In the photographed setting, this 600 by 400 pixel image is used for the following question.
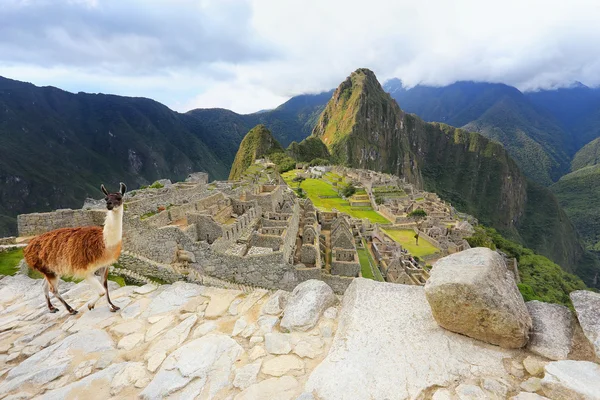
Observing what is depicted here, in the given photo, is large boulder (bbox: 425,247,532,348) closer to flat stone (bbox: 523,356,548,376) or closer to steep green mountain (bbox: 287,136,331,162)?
flat stone (bbox: 523,356,548,376)

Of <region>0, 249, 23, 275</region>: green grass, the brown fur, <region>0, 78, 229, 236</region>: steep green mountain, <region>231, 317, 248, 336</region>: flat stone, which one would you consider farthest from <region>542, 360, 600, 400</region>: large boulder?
<region>0, 78, 229, 236</region>: steep green mountain

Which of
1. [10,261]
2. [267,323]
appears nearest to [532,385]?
[267,323]

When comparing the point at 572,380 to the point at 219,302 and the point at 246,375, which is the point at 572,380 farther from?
the point at 219,302

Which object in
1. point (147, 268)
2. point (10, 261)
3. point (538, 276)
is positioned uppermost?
point (10, 261)

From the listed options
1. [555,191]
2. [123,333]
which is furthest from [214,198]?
[555,191]

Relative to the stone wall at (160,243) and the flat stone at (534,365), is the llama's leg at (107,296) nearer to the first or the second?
the flat stone at (534,365)

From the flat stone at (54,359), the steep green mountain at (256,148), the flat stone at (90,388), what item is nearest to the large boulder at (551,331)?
the flat stone at (90,388)
